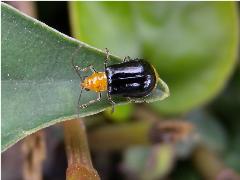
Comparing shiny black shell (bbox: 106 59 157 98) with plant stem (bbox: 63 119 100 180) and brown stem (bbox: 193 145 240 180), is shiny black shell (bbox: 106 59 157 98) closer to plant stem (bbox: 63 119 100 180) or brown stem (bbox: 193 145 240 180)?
plant stem (bbox: 63 119 100 180)

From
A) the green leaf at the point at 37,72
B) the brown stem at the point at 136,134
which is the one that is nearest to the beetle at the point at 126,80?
the green leaf at the point at 37,72

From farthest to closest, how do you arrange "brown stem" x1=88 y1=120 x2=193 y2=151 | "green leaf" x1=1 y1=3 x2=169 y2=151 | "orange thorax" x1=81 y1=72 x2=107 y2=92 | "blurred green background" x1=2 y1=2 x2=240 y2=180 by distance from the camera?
"blurred green background" x1=2 y1=2 x2=240 y2=180
"brown stem" x1=88 y1=120 x2=193 y2=151
"orange thorax" x1=81 y1=72 x2=107 y2=92
"green leaf" x1=1 y1=3 x2=169 y2=151

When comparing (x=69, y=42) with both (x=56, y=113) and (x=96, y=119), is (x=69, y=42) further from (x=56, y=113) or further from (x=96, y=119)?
(x=96, y=119)

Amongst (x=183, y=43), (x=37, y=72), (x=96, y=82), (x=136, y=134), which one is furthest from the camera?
(x=183, y=43)

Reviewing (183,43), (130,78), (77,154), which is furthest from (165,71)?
(77,154)

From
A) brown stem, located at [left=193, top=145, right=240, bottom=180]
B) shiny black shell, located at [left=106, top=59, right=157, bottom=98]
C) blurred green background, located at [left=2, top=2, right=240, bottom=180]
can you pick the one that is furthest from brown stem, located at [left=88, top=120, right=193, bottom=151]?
shiny black shell, located at [left=106, top=59, right=157, bottom=98]

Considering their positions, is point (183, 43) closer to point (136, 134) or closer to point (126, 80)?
point (136, 134)

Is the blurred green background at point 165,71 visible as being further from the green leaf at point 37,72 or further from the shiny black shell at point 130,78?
the green leaf at point 37,72

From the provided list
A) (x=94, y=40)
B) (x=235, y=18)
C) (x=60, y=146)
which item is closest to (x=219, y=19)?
(x=235, y=18)
